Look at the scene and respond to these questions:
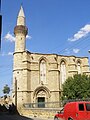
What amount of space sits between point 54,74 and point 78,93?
24.3 feet

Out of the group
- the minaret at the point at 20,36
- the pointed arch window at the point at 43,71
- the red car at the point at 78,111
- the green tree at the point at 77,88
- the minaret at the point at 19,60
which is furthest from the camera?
the pointed arch window at the point at 43,71

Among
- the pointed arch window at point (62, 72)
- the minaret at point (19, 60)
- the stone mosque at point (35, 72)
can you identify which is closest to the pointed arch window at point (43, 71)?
the stone mosque at point (35, 72)

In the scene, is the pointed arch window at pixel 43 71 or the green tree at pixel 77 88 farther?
the pointed arch window at pixel 43 71

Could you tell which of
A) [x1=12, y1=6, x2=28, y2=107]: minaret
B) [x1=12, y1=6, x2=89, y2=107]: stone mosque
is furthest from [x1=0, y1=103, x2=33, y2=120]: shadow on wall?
[x1=12, y1=6, x2=89, y2=107]: stone mosque

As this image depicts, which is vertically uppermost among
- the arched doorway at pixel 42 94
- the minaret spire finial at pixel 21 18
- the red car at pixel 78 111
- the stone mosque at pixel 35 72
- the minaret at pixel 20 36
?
the minaret spire finial at pixel 21 18

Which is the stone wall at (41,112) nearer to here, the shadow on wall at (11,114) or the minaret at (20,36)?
the shadow on wall at (11,114)

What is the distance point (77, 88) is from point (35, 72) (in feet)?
31.2

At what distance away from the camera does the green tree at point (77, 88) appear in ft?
162

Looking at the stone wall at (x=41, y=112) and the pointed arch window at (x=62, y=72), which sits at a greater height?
the pointed arch window at (x=62, y=72)

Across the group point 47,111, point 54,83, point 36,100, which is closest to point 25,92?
point 36,100

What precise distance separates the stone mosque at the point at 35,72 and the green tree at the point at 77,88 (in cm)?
328

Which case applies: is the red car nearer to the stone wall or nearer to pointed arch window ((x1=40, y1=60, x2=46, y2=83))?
the stone wall

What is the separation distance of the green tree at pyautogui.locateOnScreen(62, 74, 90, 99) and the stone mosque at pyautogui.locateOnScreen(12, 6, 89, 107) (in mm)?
3275

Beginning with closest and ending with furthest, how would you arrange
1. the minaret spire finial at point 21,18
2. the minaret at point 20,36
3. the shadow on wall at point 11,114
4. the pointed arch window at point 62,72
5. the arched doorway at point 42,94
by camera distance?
1. the shadow on wall at point 11,114
2. the arched doorway at point 42,94
3. the minaret at point 20,36
4. the minaret spire finial at point 21,18
5. the pointed arch window at point 62,72
